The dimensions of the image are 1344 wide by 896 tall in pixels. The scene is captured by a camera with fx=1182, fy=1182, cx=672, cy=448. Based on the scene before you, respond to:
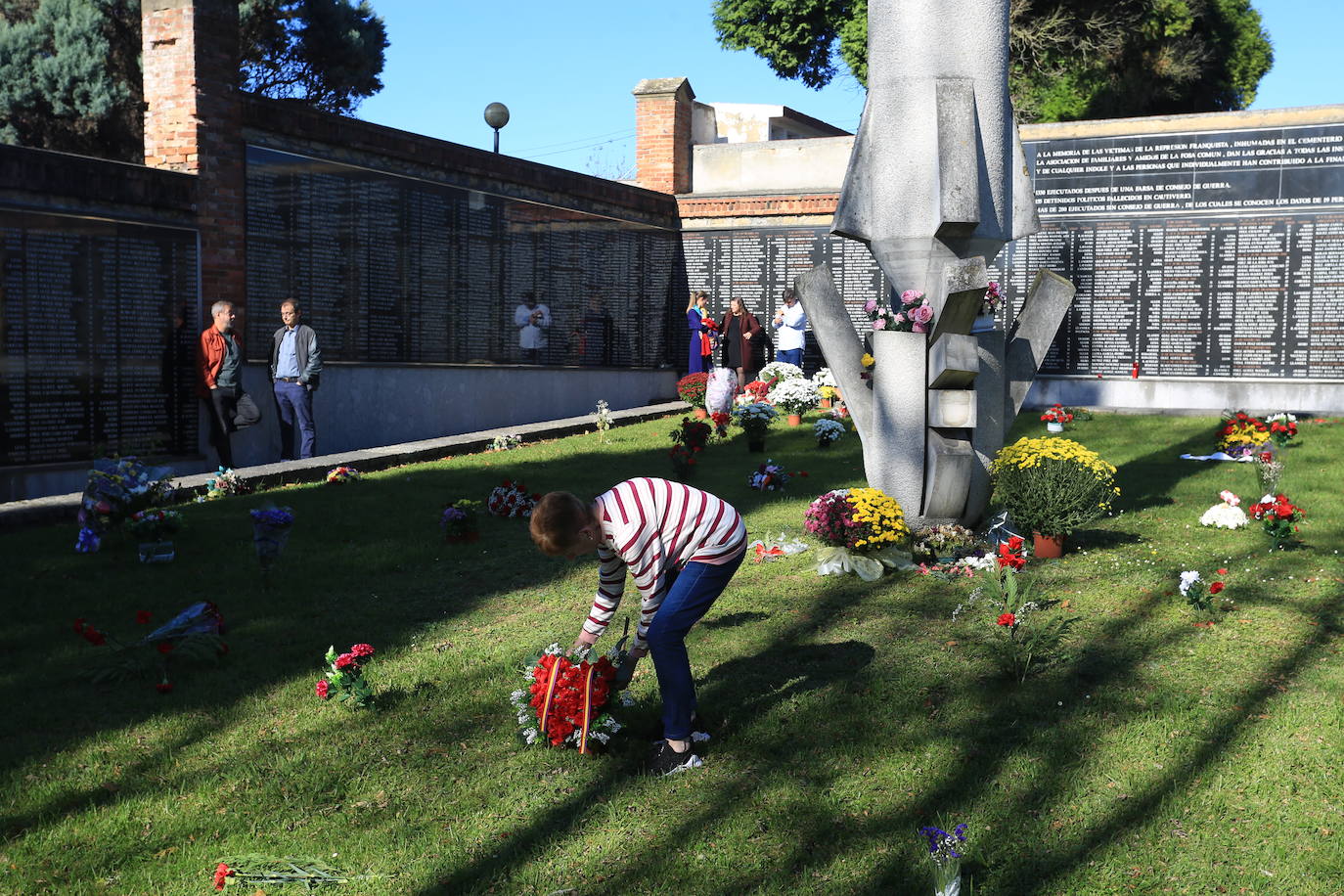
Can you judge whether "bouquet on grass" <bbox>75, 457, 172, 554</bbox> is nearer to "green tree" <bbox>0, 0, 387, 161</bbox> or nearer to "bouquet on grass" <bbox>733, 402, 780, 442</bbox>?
"bouquet on grass" <bbox>733, 402, 780, 442</bbox>

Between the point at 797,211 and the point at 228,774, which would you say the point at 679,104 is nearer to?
the point at 797,211

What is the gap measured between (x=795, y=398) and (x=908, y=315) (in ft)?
24.1

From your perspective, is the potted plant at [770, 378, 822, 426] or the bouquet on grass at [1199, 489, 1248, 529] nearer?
the bouquet on grass at [1199, 489, 1248, 529]

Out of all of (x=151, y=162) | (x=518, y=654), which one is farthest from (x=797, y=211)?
(x=518, y=654)

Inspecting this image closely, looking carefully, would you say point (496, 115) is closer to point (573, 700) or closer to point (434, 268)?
point (434, 268)

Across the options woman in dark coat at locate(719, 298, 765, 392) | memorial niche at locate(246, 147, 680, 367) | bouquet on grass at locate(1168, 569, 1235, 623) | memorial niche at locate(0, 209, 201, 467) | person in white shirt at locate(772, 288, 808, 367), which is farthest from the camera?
person in white shirt at locate(772, 288, 808, 367)

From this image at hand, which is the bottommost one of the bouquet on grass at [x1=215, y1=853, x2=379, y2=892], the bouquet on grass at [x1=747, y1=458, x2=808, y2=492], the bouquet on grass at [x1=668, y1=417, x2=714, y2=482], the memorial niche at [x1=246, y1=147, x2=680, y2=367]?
the bouquet on grass at [x1=215, y1=853, x2=379, y2=892]

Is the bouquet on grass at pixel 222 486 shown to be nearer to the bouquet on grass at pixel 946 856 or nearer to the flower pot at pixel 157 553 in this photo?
the flower pot at pixel 157 553

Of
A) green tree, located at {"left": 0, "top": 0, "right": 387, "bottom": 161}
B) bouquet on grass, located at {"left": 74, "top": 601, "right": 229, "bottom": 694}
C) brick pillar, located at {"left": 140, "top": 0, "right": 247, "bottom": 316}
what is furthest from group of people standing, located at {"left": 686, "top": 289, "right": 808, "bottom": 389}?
green tree, located at {"left": 0, "top": 0, "right": 387, "bottom": 161}

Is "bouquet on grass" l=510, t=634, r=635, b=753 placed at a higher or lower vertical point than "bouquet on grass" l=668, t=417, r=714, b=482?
lower

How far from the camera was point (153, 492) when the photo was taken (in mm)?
8672

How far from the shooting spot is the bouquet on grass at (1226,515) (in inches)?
337

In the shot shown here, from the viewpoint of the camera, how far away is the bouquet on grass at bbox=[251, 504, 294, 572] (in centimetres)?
789

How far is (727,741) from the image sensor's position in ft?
17.0
